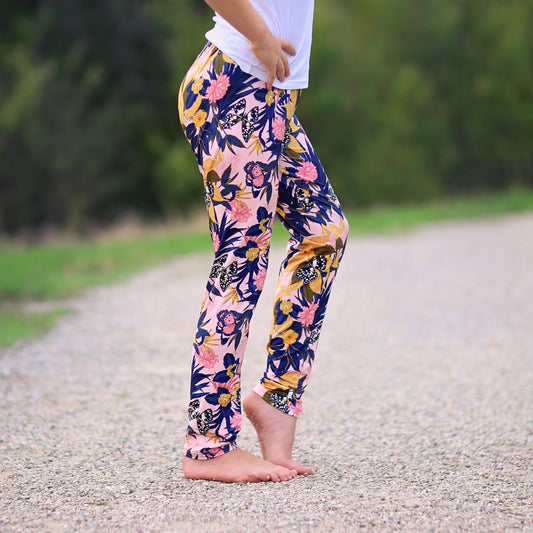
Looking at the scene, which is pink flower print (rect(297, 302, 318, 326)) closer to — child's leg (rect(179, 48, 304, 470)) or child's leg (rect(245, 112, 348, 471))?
child's leg (rect(245, 112, 348, 471))

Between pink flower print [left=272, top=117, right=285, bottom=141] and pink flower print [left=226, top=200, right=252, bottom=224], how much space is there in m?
0.21

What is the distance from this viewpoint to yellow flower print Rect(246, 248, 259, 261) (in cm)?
210

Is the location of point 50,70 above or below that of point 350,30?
below

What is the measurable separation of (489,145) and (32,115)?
55.4 feet

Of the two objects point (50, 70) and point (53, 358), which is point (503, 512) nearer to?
point (53, 358)

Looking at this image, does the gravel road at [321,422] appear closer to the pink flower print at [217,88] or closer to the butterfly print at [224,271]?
the butterfly print at [224,271]

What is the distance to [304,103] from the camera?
24594 millimetres

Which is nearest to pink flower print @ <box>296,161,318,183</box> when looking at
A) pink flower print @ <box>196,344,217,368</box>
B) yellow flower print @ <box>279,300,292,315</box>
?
yellow flower print @ <box>279,300,292,315</box>

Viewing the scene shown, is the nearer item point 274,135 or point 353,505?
point 353,505

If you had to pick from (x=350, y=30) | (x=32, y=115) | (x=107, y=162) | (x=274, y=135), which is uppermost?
(x=350, y=30)

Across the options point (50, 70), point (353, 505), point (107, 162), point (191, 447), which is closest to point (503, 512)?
point (353, 505)

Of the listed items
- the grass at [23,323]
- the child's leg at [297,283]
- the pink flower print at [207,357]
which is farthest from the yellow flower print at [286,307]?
the grass at [23,323]

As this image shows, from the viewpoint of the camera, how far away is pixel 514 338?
178 inches

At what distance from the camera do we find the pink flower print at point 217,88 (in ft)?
6.68
